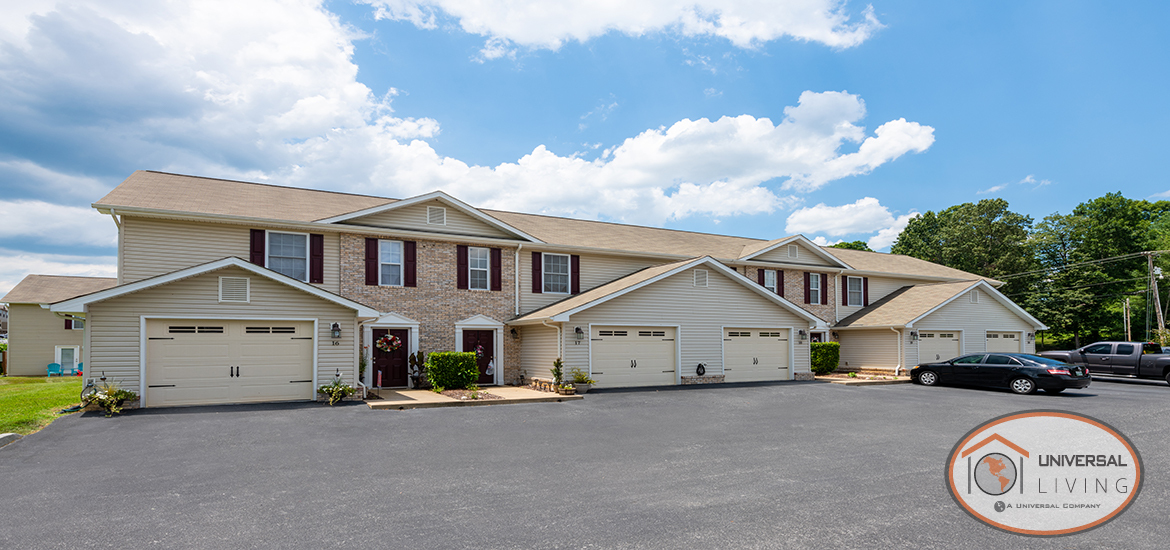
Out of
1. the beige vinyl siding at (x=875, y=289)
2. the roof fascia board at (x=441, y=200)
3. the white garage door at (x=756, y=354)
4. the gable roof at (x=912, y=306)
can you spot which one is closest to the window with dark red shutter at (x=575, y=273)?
the roof fascia board at (x=441, y=200)

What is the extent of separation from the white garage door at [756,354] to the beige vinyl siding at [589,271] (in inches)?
172

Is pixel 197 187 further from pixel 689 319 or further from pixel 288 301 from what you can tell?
pixel 689 319

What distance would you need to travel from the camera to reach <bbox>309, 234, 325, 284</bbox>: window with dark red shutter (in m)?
17.6

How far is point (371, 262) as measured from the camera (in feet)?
60.2

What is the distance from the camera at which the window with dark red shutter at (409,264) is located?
1877cm

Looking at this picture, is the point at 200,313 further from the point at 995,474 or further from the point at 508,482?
the point at 995,474

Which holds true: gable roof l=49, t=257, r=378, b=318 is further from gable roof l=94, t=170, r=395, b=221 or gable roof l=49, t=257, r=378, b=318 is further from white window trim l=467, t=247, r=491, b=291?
white window trim l=467, t=247, r=491, b=291

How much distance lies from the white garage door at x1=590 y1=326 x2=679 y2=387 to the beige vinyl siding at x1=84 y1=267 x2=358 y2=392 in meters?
7.29

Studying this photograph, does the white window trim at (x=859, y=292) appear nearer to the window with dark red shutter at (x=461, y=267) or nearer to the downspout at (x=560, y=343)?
the downspout at (x=560, y=343)

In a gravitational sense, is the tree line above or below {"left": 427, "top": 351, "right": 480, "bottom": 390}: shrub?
above

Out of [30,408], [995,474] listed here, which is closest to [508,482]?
[995,474]

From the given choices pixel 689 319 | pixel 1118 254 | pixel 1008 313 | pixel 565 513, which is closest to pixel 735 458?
pixel 565 513

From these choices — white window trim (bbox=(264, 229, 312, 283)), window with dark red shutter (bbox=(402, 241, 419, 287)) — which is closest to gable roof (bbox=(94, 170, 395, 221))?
white window trim (bbox=(264, 229, 312, 283))

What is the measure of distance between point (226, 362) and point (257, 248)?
3.83 meters
